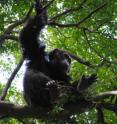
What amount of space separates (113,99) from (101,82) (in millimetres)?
1124

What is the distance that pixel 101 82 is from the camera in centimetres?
731

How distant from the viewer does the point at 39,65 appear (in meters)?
7.63

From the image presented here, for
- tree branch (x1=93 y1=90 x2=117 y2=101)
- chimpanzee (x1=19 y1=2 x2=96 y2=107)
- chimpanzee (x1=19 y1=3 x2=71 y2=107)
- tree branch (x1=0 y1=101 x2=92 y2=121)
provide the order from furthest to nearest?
chimpanzee (x1=19 y1=3 x2=71 y2=107) < chimpanzee (x1=19 y1=2 x2=96 y2=107) < tree branch (x1=0 y1=101 x2=92 y2=121) < tree branch (x1=93 y1=90 x2=117 y2=101)

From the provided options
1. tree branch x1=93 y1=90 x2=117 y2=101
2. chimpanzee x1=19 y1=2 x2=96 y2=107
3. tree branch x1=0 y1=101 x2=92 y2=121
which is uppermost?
chimpanzee x1=19 y1=2 x2=96 y2=107

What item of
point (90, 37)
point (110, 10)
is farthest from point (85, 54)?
point (110, 10)

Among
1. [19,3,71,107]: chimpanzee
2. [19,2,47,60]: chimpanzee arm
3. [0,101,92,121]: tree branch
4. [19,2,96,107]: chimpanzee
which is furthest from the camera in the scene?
[19,2,47,60]: chimpanzee arm

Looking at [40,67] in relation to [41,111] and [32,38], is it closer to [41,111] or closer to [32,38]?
[32,38]

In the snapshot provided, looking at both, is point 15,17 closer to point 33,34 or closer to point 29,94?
point 33,34

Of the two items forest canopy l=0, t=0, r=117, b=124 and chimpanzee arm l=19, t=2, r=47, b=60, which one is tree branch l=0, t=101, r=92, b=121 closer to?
forest canopy l=0, t=0, r=117, b=124

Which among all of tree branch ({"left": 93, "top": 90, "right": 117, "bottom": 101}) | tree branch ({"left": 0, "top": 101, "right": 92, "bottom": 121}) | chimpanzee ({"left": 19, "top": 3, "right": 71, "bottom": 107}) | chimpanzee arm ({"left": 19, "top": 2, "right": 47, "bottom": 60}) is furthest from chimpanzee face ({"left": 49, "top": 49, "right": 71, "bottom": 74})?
tree branch ({"left": 93, "top": 90, "right": 117, "bottom": 101})

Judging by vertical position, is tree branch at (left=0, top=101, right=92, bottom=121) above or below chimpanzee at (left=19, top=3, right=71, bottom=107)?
below

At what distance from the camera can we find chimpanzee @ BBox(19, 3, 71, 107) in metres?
6.78

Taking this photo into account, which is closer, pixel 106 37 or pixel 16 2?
pixel 16 2

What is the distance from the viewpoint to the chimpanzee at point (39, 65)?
6.78 m
